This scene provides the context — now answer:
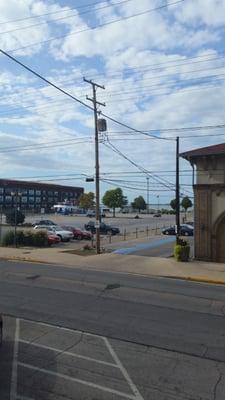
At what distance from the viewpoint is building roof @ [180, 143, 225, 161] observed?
2790 centimetres

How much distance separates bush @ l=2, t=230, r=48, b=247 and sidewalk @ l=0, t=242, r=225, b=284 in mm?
6664

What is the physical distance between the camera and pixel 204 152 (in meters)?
28.3

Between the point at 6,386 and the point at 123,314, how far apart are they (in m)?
5.67

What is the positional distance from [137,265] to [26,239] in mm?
15723

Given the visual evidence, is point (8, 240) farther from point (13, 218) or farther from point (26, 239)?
point (13, 218)

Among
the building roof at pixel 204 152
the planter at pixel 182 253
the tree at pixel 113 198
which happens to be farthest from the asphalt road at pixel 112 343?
the tree at pixel 113 198

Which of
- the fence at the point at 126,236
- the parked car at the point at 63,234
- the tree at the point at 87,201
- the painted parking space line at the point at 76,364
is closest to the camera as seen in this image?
the painted parking space line at the point at 76,364

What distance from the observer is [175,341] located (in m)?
Result: 9.83

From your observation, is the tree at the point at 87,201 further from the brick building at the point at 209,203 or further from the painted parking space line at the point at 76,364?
the painted parking space line at the point at 76,364

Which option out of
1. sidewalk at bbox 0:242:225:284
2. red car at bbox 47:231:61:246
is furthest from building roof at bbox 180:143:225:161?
red car at bbox 47:231:61:246

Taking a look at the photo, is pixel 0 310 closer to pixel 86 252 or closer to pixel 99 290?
pixel 99 290

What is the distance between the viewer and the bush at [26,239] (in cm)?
3881

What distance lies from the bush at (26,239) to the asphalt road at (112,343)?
70.9 feet

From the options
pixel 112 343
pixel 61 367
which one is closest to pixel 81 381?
pixel 61 367
